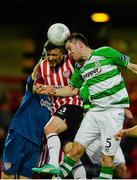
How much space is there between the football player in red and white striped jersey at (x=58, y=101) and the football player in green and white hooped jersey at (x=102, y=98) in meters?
0.19

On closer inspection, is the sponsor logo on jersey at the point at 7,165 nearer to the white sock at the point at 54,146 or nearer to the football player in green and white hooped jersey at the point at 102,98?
the white sock at the point at 54,146

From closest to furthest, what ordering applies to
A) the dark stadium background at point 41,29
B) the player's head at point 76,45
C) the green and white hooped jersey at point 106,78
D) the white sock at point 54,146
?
1. the green and white hooped jersey at point 106,78
2. the player's head at point 76,45
3. the white sock at point 54,146
4. the dark stadium background at point 41,29

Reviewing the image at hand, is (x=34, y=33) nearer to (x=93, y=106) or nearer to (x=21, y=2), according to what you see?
(x=21, y=2)

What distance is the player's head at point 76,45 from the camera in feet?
29.0

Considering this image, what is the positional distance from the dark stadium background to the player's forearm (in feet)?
17.4

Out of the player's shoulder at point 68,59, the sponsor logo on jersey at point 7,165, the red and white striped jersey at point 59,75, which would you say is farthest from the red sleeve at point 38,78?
the sponsor logo on jersey at point 7,165

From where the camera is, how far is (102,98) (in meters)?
8.79

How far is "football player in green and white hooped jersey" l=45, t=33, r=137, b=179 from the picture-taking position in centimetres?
876

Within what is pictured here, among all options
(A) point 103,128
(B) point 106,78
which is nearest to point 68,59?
(B) point 106,78

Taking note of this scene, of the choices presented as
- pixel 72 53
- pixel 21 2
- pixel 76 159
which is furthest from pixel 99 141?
pixel 21 2

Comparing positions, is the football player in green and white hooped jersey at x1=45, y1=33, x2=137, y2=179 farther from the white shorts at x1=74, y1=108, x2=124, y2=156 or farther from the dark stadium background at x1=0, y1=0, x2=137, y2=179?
the dark stadium background at x1=0, y1=0, x2=137, y2=179

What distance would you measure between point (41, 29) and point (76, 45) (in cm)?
681

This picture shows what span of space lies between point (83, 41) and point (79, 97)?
2.14 ft

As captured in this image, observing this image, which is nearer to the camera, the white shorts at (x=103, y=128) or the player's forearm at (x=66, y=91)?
the white shorts at (x=103, y=128)
